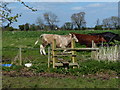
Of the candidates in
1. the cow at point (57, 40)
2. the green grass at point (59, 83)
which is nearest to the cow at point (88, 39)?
the cow at point (57, 40)

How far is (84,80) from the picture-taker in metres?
7.75

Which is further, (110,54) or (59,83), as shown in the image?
(110,54)

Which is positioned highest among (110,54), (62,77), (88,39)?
(88,39)

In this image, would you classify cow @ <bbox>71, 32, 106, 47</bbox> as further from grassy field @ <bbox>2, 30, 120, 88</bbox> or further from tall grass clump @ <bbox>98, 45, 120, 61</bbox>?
grassy field @ <bbox>2, 30, 120, 88</bbox>

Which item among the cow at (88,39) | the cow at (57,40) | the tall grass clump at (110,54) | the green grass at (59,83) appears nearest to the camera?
the green grass at (59,83)

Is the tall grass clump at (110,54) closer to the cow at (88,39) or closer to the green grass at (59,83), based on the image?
the green grass at (59,83)

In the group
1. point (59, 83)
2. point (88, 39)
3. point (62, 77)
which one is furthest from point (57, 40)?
point (59, 83)

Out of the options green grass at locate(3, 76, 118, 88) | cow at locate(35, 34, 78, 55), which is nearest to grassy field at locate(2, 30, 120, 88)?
green grass at locate(3, 76, 118, 88)

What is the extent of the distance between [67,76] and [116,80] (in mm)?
1644

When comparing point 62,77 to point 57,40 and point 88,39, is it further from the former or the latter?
point 88,39

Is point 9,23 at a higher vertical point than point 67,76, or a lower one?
higher

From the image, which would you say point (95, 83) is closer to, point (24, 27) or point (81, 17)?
point (81, 17)

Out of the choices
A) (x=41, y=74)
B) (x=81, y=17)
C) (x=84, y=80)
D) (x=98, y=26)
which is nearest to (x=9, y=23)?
(x=41, y=74)

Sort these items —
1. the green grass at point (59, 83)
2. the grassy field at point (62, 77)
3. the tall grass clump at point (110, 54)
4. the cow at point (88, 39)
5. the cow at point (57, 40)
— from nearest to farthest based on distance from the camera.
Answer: the green grass at point (59, 83), the grassy field at point (62, 77), the tall grass clump at point (110, 54), the cow at point (57, 40), the cow at point (88, 39)
